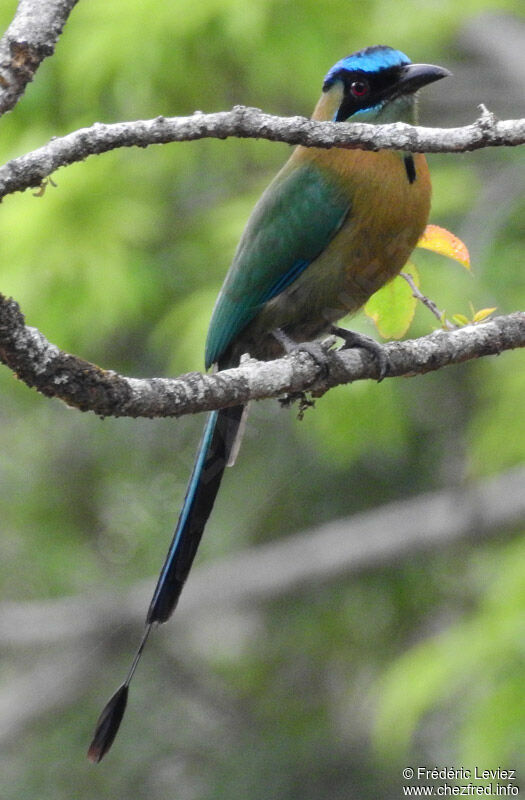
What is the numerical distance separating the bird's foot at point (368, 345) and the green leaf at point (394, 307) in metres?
0.05

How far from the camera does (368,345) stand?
9.11 ft

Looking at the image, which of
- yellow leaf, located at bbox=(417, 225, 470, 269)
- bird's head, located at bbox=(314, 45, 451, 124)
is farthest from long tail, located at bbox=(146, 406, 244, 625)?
bird's head, located at bbox=(314, 45, 451, 124)

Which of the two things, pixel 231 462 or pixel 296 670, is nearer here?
pixel 231 462

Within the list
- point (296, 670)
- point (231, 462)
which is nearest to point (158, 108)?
point (231, 462)

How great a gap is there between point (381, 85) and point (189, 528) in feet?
4.13

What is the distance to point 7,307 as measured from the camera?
5.65 feet

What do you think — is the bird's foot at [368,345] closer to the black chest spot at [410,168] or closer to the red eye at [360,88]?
the black chest spot at [410,168]

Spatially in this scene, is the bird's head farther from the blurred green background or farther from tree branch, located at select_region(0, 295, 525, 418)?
the blurred green background

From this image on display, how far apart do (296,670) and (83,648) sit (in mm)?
1359

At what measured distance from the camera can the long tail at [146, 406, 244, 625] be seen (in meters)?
2.68

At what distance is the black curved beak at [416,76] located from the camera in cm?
304

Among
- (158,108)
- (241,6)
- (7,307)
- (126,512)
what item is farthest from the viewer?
(126,512)

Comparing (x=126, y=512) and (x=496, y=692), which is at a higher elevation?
(x=126, y=512)

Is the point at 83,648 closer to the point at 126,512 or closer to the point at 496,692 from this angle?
the point at 126,512
